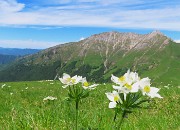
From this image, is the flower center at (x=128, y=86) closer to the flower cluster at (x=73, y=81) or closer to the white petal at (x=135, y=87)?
the white petal at (x=135, y=87)

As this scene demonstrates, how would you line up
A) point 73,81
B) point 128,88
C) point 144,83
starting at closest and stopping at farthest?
point 128,88, point 144,83, point 73,81

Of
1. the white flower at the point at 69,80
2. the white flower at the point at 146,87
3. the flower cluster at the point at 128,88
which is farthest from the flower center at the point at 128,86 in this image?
the white flower at the point at 69,80

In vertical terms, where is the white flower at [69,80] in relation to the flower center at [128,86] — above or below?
below

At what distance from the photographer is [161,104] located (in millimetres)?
12211

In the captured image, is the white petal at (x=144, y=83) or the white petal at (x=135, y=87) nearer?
the white petal at (x=135, y=87)

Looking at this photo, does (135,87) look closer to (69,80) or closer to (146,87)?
(146,87)

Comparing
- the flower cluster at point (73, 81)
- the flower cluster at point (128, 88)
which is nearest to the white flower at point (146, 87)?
the flower cluster at point (128, 88)

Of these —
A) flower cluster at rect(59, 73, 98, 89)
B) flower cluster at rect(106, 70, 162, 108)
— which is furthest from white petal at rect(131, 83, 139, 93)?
flower cluster at rect(59, 73, 98, 89)

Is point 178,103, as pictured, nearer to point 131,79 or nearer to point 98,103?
point 98,103

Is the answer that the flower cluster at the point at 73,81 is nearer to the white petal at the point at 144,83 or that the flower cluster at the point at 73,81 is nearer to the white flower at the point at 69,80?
the white flower at the point at 69,80

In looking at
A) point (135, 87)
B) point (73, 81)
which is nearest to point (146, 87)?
point (135, 87)

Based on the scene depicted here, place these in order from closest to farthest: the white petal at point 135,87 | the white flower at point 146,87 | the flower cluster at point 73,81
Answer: the white petal at point 135,87 < the white flower at point 146,87 < the flower cluster at point 73,81

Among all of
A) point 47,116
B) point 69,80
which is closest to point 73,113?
point 47,116

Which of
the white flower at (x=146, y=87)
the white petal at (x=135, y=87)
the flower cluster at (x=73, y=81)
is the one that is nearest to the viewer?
the white petal at (x=135, y=87)
